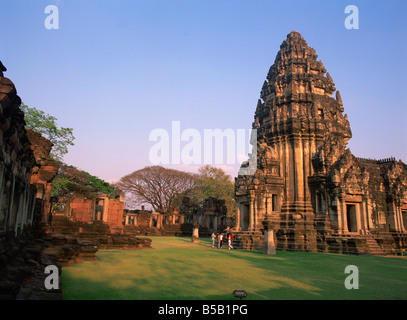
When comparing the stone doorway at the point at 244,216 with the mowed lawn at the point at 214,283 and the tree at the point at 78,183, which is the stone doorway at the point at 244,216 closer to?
the mowed lawn at the point at 214,283

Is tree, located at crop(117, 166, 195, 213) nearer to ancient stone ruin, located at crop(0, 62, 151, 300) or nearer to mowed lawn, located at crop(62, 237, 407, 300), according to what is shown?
ancient stone ruin, located at crop(0, 62, 151, 300)

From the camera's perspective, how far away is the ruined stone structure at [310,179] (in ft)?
56.5

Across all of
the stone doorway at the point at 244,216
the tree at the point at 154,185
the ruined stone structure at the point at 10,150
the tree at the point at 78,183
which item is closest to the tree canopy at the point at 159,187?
the tree at the point at 154,185

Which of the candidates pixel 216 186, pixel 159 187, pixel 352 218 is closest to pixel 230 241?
pixel 352 218

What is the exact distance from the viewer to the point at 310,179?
18906 millimetres

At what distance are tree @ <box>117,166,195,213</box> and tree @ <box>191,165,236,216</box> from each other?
20.1ft

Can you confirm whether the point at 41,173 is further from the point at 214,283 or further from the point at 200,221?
the point at 200,221

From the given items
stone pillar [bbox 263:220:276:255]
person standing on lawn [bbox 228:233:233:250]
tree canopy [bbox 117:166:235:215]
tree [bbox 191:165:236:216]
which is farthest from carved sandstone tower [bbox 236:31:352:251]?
tree canopy [bbox 117:166:235:215]

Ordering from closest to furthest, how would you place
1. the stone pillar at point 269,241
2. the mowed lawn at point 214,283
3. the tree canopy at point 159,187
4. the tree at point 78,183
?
the mowed lawn at point 214,283
the stone pillar at point 269,241
the tree at point 78,183
the tree canopy at point 159,187

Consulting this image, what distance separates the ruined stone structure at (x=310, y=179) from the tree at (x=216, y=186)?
Result: 22.6m

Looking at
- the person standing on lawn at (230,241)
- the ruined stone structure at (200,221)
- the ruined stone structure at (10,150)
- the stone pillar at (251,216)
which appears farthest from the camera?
the ruined stone structure at (200,221)

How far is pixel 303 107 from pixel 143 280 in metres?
17.0
